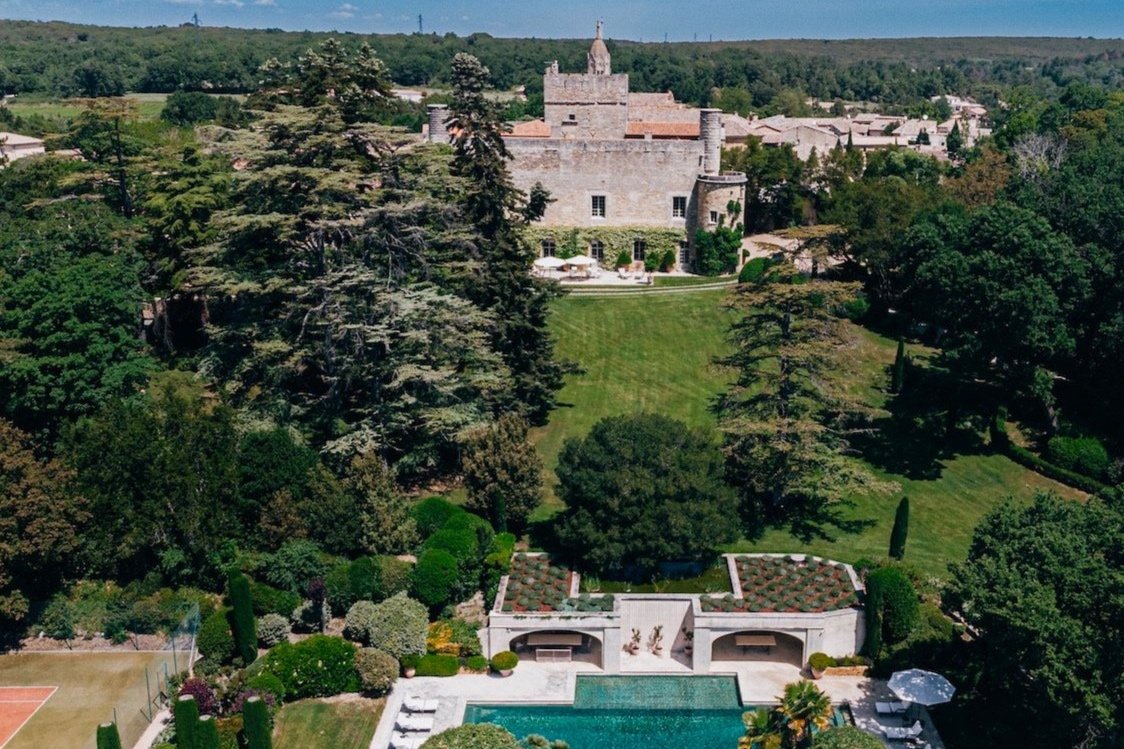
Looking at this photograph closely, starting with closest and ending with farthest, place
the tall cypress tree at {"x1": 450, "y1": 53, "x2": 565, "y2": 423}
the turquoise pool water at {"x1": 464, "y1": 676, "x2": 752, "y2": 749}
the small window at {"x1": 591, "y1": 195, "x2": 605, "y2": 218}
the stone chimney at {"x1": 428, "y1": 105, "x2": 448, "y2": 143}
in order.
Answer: the turquoise pool water at {"x1": 464, "y1": 676, "x2": 752, "y2": 749}, the tall cypress tree at {"x1": 450, "y1": 53, "x2": 565, "y2": 423}, the stone chimney at {"x1": 428, "y1": 105, "x2": 448, "y2": 143}, the small window at {"x1": 591, "y1": 195, "x2": 605, "y2": 218}

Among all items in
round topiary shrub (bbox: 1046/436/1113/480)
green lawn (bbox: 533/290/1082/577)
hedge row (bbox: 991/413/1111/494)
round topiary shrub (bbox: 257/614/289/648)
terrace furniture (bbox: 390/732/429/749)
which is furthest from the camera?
round topiary shrub (bbox: 1046/436/1113/480)

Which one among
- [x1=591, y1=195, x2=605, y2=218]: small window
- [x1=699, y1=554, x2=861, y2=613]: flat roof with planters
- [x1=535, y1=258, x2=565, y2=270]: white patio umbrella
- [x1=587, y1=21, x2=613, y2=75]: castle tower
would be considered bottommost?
[x1=699, y1=554, x2=861, y2=613]: flat roof with planters

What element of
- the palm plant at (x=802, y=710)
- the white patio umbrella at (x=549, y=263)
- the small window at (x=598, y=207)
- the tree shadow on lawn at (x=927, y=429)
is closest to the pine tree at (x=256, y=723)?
the palm plant at (x=802, y=710)

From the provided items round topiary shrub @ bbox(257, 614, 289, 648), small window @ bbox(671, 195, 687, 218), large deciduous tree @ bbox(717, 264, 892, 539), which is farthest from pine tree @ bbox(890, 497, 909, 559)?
small window @ bbox(671, 195, 687, 218)

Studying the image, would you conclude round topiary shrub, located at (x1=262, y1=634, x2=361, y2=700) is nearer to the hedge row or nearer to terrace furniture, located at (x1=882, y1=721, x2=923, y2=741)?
terrace furniture, located at (x1=882, y1=721, x2=923, y2=741)

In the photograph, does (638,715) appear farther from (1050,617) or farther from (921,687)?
(1050,617)

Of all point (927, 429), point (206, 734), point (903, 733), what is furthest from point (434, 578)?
point (927, 429)

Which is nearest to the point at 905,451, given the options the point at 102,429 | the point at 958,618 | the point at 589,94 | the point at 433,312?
the point at 958,618

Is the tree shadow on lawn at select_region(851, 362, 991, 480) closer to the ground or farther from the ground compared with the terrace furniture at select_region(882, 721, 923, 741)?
farther from the ground
